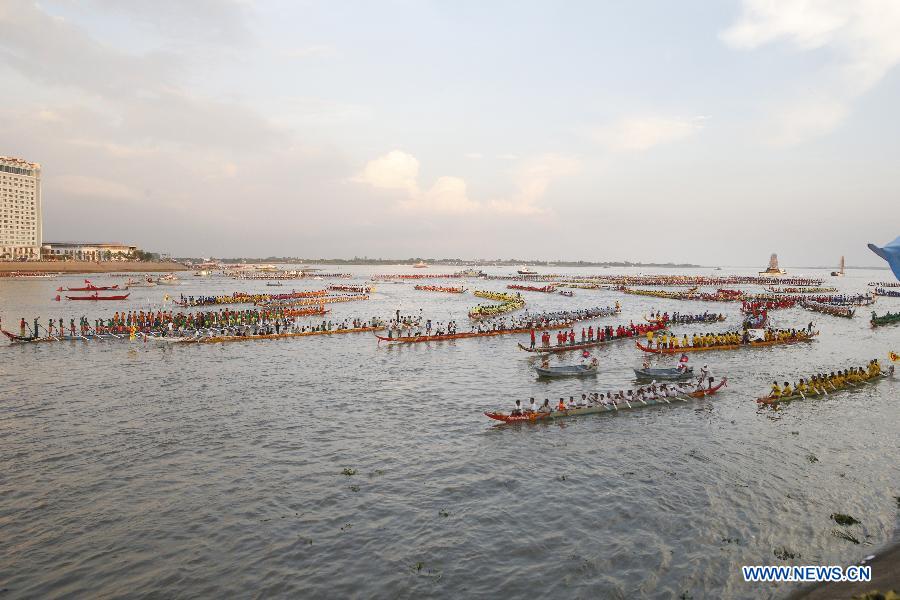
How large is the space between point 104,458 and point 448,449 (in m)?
13.8

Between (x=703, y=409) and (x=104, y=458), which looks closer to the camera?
(x=104, y=458)

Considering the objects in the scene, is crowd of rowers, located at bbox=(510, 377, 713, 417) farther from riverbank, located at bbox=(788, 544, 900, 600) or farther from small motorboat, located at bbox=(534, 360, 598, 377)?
riverbank, located at bbox=(788, 544, 900, 600)

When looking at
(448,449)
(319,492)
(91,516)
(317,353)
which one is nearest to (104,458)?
(91,516)

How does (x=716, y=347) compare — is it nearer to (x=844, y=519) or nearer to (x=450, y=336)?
(x=450, y=336)

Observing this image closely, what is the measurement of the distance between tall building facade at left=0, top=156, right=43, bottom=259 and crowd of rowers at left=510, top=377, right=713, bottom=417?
217 meters

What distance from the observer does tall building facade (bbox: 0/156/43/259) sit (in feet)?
600

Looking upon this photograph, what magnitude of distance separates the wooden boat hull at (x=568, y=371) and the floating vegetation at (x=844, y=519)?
19017 mm

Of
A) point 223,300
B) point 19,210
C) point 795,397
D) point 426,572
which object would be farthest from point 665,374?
point 19,210

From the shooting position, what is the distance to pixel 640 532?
15.6 metres

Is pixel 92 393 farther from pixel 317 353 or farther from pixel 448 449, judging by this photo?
pixel 448 449

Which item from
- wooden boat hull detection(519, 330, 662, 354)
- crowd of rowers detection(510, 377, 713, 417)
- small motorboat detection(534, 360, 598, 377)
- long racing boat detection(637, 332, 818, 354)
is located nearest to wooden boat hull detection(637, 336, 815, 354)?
long racing boat detection(637, 332, 818, 354)

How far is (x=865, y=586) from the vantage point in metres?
12.4

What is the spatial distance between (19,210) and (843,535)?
9699 inches

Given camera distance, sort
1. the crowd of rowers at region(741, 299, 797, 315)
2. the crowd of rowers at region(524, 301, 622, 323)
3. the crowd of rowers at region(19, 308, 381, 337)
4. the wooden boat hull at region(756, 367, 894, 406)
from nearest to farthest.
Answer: the wooden boat hull at region(756, 367, 894, 406)
the crowd of rowers at region(19, 308, 381, 337)
the crowd of rowers at region(524, 301, 622, 323)
the crowd of rowers at region(741, 299, 797, 315)
